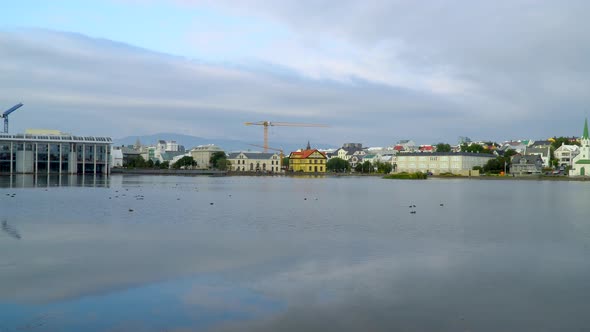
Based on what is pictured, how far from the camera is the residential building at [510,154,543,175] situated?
324ft

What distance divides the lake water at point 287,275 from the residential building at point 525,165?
3337 inches

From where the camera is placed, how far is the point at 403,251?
1369cm

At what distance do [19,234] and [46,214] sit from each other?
5928 mm

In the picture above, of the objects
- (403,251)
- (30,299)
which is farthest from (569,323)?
(30,299)

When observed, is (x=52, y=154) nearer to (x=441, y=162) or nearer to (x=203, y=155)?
(x=203, y=155)

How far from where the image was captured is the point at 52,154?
7719 cm

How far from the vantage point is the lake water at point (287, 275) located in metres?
7.94

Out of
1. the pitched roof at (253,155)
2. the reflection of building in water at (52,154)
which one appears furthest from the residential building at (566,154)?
the reflection of building in water at (52,154)

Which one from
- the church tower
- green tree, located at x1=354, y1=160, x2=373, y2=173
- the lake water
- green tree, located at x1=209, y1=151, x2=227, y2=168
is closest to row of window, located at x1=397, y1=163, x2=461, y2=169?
green tree, located at x1=354, y1=160, x2=373, y2=173

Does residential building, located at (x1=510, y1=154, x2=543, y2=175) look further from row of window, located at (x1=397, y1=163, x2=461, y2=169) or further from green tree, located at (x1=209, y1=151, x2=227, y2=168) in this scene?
green tree, located at (x1=209, y1=151, x2=227, y2=168)

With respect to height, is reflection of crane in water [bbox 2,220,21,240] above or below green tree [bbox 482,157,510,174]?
below

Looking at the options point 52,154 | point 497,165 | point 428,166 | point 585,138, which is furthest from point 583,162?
point 52,154

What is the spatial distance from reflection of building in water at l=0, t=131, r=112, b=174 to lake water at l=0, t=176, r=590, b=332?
60978 millimetres

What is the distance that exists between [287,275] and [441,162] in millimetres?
101533
